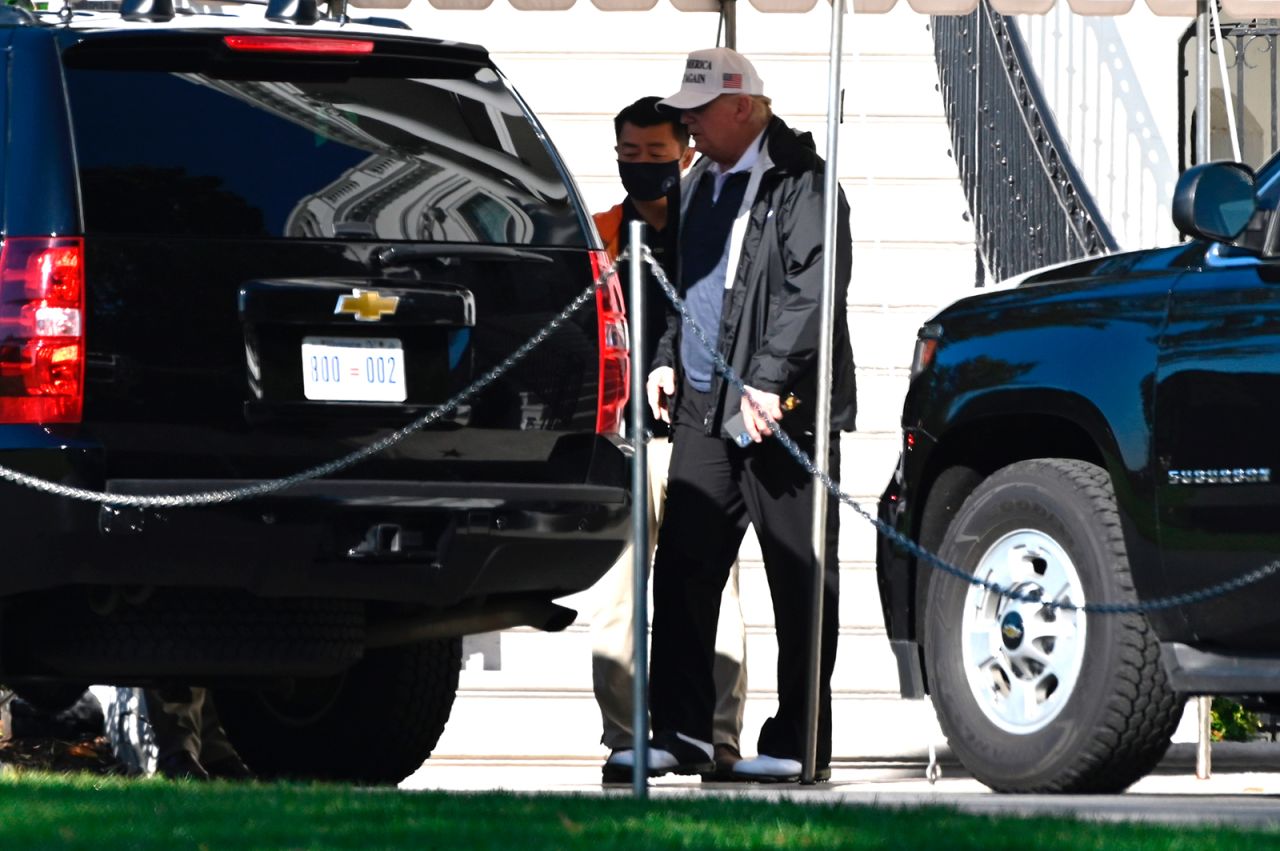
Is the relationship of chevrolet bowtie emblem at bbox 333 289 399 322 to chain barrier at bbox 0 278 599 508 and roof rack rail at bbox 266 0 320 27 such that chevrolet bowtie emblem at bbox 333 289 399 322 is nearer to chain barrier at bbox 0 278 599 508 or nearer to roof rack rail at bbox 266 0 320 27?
chain barrier at bbox 0 278 599 508

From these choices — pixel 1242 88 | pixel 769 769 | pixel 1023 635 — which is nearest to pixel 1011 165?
pixel 1242 88

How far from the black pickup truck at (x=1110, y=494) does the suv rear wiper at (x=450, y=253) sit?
146 centimetres

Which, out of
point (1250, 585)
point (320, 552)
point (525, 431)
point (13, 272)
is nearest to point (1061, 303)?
point (1250, 585)

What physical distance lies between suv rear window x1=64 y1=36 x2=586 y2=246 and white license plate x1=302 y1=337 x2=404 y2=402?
26cm

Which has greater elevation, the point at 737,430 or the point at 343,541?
the point at 737,430

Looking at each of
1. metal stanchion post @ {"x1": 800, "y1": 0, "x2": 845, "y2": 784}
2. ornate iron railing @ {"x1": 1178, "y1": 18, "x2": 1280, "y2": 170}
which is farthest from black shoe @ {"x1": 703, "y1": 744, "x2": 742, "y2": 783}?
ornate iron railing @ {"x1": 1178, "y1": 18, "x2": 1280, "y2": 170}

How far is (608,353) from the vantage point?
23.5 ft

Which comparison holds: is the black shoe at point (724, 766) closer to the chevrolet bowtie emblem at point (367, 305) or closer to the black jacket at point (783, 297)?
the black jacket at point (783, 297)

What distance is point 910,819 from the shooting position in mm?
6031

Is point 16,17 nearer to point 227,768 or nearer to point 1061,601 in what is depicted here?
point 1061,601

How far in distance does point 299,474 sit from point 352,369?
1.09 feet

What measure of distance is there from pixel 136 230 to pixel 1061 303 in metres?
2.52

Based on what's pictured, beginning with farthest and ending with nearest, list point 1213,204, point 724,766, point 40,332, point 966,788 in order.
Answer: point 966,788 < point 724,766 < point 1213,204 < point 40,332

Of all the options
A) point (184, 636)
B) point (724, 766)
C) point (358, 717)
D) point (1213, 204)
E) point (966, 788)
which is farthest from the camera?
point (966, 788)
